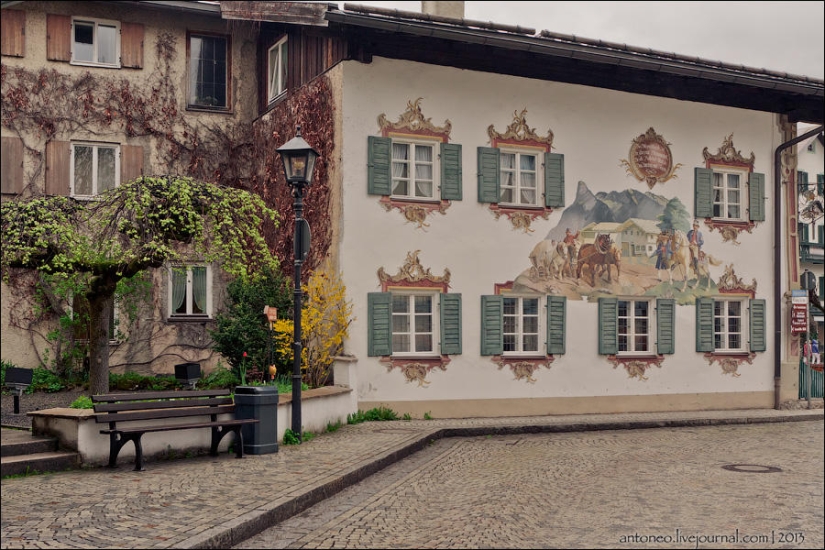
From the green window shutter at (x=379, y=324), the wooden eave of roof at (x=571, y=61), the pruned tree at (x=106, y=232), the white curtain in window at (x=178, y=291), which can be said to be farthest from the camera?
the white curtain in window at (x=178, y=291)

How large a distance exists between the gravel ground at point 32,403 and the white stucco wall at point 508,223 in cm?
536

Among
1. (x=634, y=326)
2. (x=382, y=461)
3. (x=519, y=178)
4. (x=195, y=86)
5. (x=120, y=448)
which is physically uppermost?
(x=195, y=86)

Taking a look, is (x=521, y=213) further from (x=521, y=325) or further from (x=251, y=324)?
(x=251, y=324)

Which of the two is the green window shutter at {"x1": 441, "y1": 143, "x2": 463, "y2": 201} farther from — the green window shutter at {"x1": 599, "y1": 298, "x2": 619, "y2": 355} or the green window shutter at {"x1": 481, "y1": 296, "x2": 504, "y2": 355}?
the green window shutter at {"x1": 599, "y1": 298, "x2": 619, "y2": 355}

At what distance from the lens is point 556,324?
18.9m

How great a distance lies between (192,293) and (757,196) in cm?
1264

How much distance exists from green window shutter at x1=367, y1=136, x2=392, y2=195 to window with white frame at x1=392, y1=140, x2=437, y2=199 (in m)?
0.21

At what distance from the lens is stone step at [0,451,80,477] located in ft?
31.9

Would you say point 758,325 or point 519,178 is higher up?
point 519,178

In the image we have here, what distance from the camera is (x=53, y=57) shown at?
2116cm

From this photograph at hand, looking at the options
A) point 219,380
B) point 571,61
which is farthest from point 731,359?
point 219,380

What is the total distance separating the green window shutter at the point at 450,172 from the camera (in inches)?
707

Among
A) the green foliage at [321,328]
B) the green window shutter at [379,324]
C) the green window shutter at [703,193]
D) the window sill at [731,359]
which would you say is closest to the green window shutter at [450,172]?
the green window shutter at [379,324]

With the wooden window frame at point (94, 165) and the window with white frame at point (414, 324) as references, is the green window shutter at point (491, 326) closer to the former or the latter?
the window with white frame at point (414, 324)
